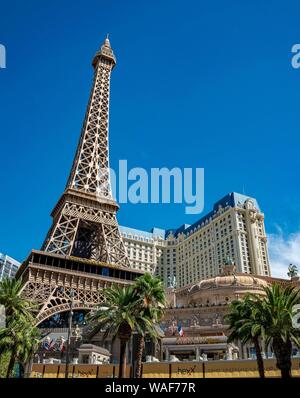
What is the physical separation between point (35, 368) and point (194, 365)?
63.5 feet

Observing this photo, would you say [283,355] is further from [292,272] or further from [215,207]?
[215,207]

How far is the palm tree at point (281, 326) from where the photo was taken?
1166 inches

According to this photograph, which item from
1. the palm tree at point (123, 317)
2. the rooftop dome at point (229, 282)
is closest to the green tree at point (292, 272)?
the rooftop dome at point (229, 282)

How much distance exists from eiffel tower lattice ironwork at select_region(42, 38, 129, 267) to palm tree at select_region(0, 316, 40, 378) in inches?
1364

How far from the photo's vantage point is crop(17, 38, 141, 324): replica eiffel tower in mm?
67625

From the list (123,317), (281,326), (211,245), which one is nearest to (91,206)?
(123,317)

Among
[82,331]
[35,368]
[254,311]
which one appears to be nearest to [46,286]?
[82,331]

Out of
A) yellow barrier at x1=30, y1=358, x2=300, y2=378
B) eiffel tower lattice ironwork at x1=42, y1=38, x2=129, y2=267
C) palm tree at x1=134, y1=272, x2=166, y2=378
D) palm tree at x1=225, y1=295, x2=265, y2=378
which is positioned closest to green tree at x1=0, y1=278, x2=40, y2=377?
yellow barrier at x1=30, y1=358, x2=300, y2=378

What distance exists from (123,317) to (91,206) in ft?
→ 182

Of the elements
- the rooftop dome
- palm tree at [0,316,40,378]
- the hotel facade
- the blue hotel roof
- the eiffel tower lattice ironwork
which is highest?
the blue hotel roof

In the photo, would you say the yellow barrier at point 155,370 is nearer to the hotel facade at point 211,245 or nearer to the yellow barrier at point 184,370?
the yellow barrier at point 184,370

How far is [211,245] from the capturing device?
158250 millimetres

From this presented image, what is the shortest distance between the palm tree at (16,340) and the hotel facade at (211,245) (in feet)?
280

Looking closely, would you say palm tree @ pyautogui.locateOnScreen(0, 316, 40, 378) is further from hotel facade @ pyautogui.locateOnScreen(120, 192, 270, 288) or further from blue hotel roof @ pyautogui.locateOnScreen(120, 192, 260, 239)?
blue hotel roof @ pyautogui.locateOnScreen(120, 192, 260, 239)
